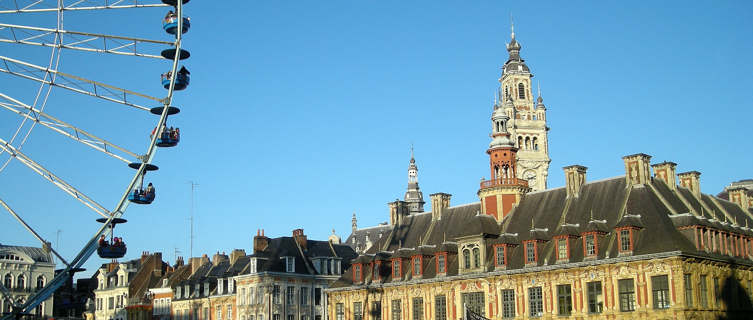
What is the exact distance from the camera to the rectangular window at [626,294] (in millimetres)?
58469

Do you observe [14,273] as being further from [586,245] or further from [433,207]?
[586,245]

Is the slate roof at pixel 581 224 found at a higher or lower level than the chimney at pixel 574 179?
lower

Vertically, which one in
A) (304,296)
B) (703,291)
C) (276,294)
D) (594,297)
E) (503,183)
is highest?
(503,183)

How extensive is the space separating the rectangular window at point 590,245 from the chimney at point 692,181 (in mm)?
10637

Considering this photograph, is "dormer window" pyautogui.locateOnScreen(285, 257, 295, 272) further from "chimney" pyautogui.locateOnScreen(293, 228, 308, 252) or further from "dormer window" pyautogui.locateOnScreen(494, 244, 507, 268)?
"dormer window" pyautogui.locateOnScreen(494, 244, 507, 268)

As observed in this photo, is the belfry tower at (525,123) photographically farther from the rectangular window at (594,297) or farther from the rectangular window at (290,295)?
the rectangular window at (594,297)

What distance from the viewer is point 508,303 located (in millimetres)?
65750

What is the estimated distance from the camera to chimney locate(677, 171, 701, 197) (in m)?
66.1

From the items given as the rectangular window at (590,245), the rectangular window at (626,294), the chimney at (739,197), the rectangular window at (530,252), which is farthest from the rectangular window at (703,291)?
the chimney at (739,197)

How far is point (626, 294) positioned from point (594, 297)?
243 centimetres

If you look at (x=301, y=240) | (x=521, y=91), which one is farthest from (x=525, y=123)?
(x=301, y=240)

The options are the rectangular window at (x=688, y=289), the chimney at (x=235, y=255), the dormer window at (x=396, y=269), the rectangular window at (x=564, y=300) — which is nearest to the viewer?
the rectangular window at (x=688, y=289)

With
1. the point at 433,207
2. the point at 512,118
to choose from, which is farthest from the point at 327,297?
the point at 512,118

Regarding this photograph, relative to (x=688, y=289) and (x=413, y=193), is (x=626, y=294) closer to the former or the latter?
(x=688, y=289)
